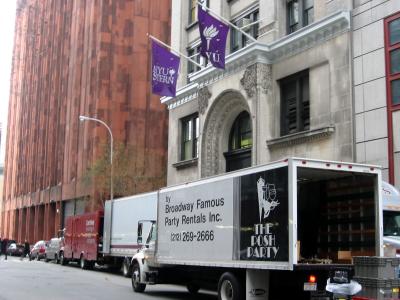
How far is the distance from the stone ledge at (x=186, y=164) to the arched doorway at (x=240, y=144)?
8.29 ft

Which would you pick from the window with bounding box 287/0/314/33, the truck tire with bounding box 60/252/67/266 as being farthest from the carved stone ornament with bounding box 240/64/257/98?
the truck tire with bounding box 60/252/67/266

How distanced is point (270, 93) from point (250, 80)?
1173mm

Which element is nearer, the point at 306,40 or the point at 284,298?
the point at 284,298

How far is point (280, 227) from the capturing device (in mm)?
11703

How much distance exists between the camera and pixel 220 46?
24.3 m

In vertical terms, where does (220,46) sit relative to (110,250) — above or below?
above

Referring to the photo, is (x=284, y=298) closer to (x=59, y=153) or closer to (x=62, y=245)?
(x=62, y=245)

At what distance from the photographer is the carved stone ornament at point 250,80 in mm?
26656

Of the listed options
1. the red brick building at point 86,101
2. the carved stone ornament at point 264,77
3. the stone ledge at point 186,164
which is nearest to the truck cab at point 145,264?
the carved stone ornament at point 264,77

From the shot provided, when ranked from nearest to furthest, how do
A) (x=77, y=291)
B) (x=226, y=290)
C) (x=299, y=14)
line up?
(x=226, y=290) → (x=77, y=291) → (x=299, y=14)

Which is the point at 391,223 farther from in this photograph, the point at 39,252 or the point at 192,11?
the point at 39,252

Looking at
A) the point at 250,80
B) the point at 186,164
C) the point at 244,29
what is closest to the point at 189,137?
the point at 186,164

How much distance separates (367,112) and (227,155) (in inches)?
412

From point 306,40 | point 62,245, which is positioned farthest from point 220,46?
point 62,245
